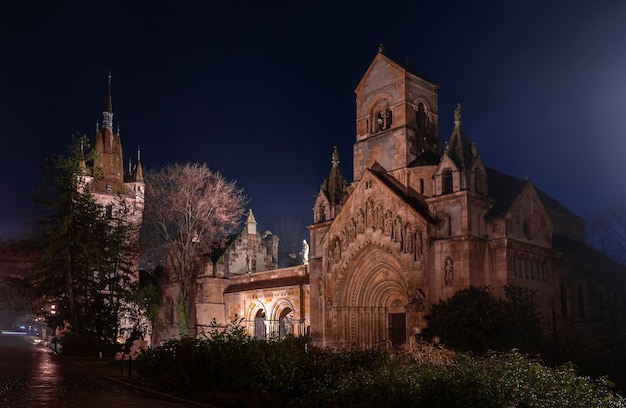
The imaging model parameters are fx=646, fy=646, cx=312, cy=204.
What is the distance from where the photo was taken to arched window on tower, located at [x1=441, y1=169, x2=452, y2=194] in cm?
3177

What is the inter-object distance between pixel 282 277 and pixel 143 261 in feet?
92.4

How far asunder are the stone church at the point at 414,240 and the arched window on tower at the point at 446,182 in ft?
0.17

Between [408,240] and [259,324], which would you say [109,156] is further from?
[408,240]

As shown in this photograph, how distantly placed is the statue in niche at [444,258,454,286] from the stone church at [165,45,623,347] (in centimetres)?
5

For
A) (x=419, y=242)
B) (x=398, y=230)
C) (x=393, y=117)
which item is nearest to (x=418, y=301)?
(x=419, y=242)

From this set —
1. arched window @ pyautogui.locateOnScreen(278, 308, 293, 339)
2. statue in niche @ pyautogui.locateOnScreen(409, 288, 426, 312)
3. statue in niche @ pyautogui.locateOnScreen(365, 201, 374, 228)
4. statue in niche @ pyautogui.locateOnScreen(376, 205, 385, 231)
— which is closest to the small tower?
statue in niche @ pyautogui.locateOnScreen(365, 201, 374, 228)

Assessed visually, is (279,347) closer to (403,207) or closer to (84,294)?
(403,207)

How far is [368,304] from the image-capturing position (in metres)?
34.8

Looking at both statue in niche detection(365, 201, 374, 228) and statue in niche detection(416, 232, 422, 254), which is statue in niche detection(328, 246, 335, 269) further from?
statue in niche detection(416, 232, 422, 254)

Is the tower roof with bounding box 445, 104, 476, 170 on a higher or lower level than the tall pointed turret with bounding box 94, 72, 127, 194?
lower

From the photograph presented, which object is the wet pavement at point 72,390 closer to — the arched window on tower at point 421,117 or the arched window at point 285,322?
the arched window at point 285,322

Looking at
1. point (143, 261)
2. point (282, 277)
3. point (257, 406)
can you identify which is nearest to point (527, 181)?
point (282, 277)

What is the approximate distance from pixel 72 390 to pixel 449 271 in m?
17.3

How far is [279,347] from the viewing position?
60.6 feet
